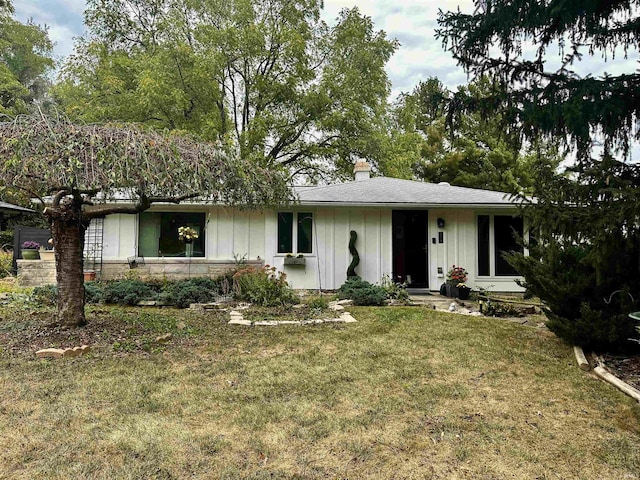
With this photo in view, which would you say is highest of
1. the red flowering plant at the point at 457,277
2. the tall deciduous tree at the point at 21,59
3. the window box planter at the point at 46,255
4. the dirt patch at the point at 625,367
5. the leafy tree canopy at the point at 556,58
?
the tall deciduous tree at the point at 21,59

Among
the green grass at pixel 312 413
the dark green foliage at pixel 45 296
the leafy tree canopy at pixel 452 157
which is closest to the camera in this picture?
the green grass at pixel 312 413

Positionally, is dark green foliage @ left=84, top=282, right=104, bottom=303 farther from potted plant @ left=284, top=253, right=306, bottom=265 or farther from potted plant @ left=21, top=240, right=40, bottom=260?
potted plant @ left=284, top=253, right=306, bottom=265

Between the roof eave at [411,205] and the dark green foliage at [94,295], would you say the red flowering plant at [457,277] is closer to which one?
the roof eave at [411,205]

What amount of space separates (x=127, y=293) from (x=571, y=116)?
7754mm

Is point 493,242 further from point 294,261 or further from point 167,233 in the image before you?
point 167,233

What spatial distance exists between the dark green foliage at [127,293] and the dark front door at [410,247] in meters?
5.76

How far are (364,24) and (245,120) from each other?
6217mm

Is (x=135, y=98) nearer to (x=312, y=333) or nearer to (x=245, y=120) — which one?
(x=245, y=120)

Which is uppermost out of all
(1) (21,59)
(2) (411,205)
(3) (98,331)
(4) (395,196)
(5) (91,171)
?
(1) (21,59)

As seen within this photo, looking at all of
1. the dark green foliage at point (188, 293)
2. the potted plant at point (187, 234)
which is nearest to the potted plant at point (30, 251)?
the potted plant at point (187, 234)

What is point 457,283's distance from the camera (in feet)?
29.5

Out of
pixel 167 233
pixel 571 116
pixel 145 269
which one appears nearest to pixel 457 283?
pixel 571 116

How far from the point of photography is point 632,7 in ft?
14.0

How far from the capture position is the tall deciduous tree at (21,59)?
58.5 feet
